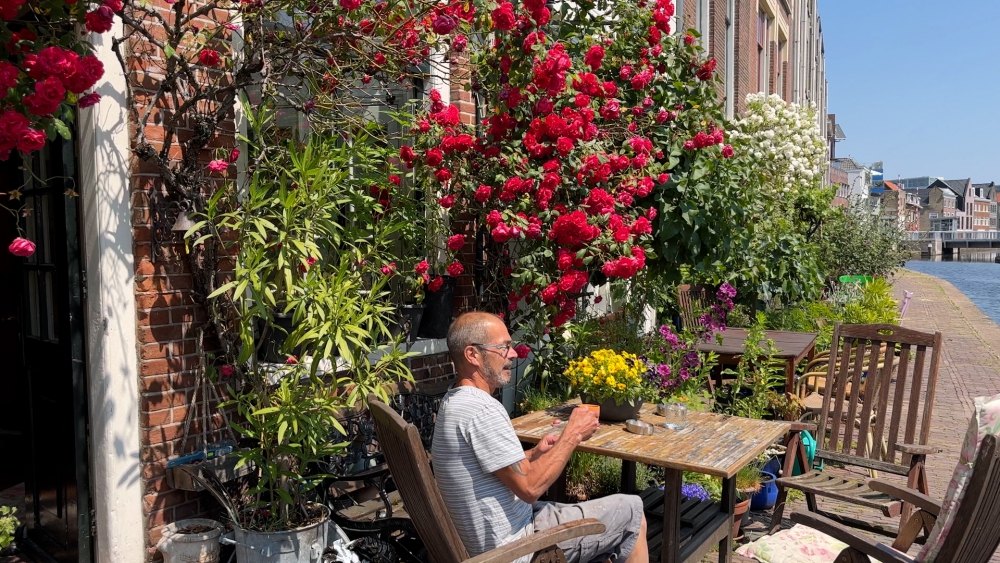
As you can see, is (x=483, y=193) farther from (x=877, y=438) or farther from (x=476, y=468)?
(x=877, y=438)

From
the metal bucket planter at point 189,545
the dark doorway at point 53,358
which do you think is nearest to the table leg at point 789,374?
the metal bucket planter at point 189,545

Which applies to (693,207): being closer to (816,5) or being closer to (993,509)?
(993,509)

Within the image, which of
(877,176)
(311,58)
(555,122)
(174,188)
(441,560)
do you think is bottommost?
(441,560)

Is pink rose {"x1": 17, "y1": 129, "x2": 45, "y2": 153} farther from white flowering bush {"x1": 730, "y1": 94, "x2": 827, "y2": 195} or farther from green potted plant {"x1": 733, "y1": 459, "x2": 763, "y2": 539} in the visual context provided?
white flowering bush {"x1": 730, "y1": 94, "x2": 827, "y2": 195}

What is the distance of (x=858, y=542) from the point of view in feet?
8.62

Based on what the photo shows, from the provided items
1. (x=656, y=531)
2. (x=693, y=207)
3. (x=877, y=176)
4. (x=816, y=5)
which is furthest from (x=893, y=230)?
(x=877, y=176)

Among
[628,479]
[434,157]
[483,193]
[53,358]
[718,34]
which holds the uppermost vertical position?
[718,34]

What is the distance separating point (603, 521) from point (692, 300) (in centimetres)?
617

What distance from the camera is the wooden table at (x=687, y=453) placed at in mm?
3311

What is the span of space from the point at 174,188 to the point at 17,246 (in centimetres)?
75

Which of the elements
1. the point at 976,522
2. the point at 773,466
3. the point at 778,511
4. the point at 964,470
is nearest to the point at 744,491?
the point at 778,511

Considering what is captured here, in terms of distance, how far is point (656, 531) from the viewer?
3896 mm

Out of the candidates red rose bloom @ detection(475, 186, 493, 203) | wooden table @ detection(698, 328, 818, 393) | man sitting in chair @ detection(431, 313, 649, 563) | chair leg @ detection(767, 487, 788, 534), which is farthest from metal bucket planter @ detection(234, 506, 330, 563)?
wooden table @ detection(698, 328, 818, 393)

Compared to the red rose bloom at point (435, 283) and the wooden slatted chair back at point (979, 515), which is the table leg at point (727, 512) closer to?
the wooden slatted chair back at point (979, 515)
